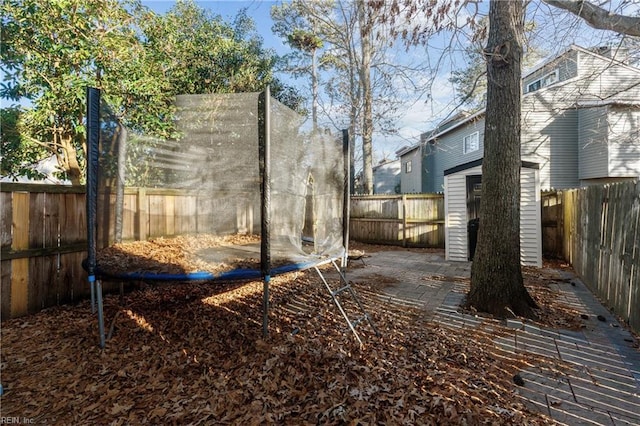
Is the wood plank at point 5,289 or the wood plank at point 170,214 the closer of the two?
the wood plank at point 5,289

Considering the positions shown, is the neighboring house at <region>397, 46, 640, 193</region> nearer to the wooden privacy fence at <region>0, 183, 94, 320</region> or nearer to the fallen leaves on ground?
the fallen leaves on ground

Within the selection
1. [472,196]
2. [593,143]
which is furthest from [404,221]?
[593,143]

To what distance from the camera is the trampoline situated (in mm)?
2617

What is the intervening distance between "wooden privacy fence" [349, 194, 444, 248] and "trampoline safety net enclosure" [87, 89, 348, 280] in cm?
577

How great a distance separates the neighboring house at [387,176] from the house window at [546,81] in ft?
36.7

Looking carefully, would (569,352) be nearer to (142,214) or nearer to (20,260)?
(142,214)

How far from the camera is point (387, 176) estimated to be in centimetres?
2402

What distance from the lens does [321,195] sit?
140 inches

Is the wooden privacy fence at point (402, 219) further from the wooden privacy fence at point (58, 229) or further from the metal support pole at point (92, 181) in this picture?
the metal support pole at point (92, 181)

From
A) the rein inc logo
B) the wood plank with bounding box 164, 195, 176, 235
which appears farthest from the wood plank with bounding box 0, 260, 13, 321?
the rein inc logo

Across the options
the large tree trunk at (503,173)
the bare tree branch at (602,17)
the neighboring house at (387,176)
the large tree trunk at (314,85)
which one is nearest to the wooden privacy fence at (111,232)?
the large tree trunk at (503,173)

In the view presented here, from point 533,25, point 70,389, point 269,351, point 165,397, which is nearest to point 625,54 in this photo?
point 533,25

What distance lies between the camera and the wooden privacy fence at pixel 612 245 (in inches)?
123

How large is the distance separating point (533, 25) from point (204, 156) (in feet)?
14.7
